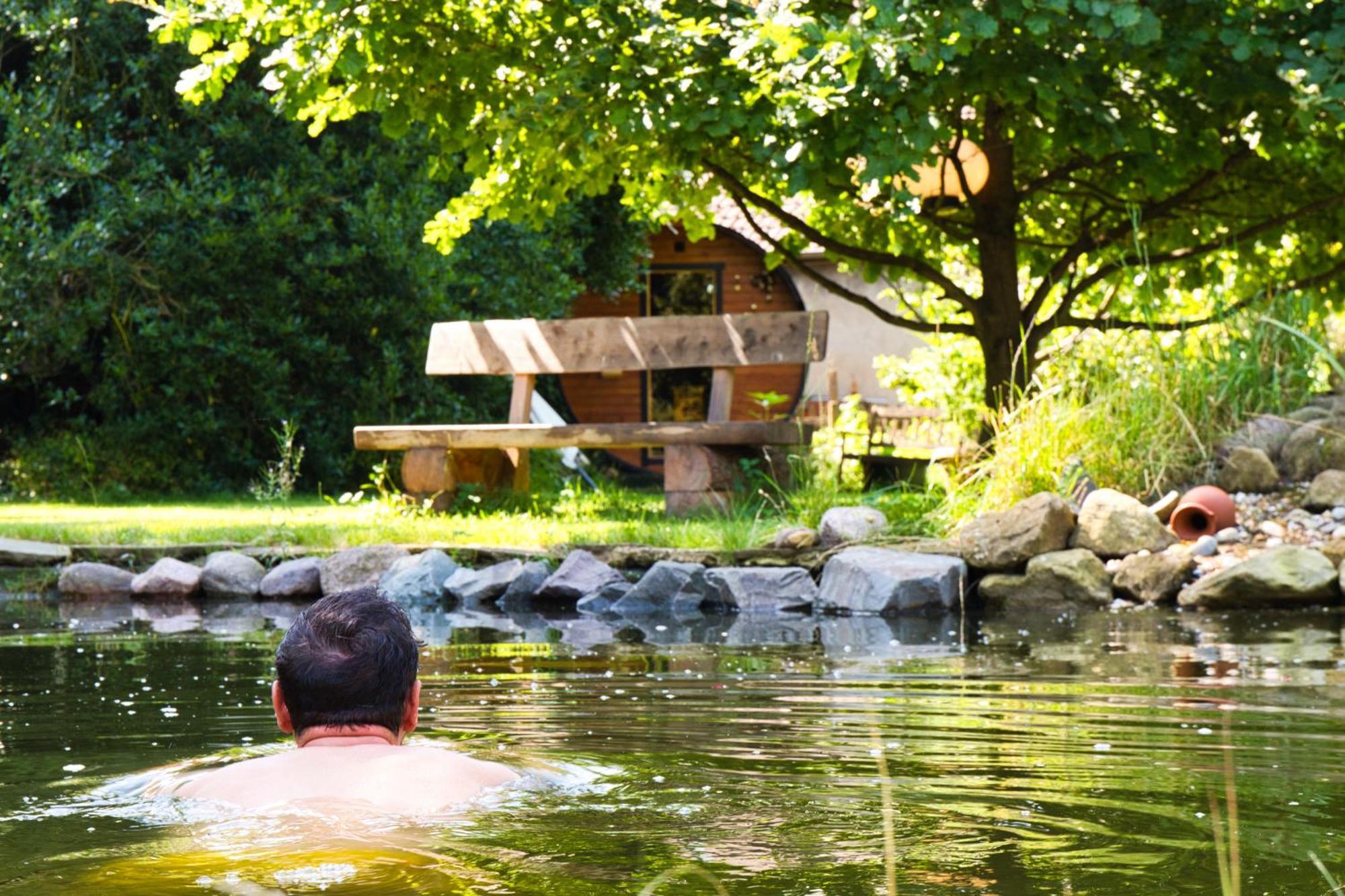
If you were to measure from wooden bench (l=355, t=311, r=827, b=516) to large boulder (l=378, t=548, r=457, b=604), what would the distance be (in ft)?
5.73

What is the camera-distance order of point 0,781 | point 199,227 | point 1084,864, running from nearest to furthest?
point 1084,864, point 0,781, point 199,227

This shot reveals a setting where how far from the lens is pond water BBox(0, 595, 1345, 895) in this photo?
3230 mm

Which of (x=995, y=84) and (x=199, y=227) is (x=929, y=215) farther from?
(x=199, y=227)

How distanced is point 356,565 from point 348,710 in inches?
290

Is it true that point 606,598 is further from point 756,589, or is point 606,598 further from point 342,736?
point 342,736

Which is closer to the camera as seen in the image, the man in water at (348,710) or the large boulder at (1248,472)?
the man in water at (348,710)

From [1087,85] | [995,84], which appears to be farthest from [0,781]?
[1087,85]

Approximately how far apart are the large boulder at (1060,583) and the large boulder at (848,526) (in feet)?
3.23

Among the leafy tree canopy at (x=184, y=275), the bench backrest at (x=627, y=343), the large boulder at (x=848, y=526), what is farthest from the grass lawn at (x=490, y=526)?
the leafy tree canopy at (x=184, y=275)

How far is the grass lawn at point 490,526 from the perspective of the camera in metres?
10.8

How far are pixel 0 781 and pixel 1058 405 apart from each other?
25.9 feet

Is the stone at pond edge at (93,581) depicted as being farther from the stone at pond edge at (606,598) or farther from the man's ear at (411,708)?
the man's ear at (411,708)

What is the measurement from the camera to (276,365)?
656 inches

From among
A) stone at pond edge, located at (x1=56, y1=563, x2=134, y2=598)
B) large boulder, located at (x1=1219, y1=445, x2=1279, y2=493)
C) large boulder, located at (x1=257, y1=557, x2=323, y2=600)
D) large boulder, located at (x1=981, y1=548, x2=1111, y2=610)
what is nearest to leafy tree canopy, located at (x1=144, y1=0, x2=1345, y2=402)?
large boulder, located at (x1=1219, y1=445, x2=1279, y2=493)
